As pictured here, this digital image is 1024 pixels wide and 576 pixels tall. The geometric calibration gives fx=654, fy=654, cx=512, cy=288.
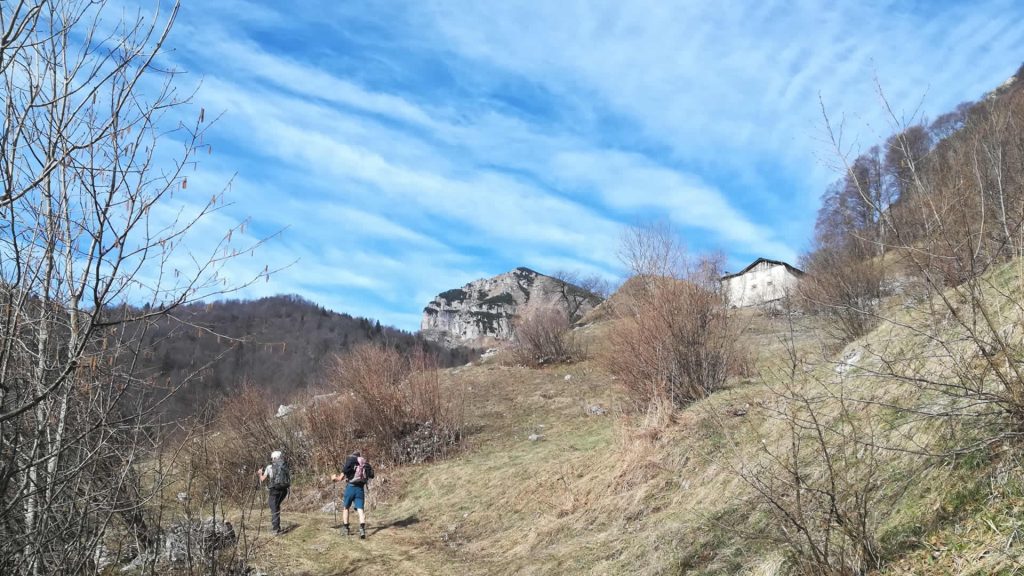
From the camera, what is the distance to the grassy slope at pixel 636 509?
3623 millimetres

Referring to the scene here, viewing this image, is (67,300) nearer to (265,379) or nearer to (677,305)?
(677,305)

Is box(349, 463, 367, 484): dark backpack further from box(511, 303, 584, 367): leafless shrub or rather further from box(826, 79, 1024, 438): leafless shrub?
box(511, 303, 584, 367): leafless shrub

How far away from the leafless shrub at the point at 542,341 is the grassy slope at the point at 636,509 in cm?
955

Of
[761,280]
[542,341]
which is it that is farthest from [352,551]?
[761,280]

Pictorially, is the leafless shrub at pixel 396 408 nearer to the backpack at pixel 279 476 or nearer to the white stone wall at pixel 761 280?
the backpack at pixel 279 476

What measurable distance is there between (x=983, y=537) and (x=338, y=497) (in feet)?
40.4

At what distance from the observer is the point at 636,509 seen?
24.1 ft

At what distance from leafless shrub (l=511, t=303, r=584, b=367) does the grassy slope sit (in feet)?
31.3

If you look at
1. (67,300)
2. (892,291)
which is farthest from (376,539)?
(892,291)

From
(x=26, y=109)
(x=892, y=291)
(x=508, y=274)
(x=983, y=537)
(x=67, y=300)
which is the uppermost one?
(x=508, y=274)

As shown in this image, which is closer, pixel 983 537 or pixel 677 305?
pixel 983 537

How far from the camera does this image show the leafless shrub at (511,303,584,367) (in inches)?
990

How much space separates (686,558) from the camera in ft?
17.7

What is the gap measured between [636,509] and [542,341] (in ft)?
58.9
